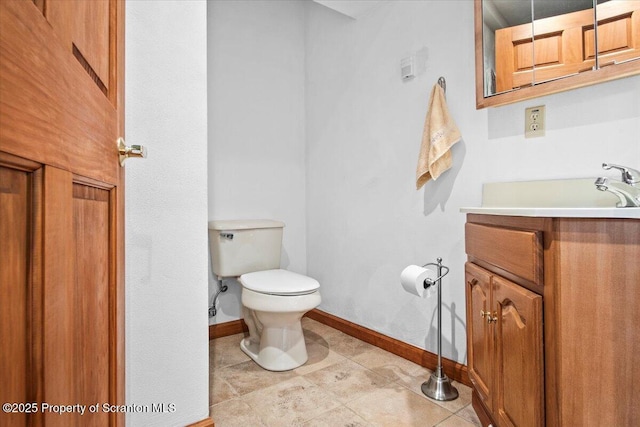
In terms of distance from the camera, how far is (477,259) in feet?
4.31

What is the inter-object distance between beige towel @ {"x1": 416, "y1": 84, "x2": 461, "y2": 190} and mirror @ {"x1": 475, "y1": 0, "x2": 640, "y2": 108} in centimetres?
16

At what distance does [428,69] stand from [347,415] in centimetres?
173

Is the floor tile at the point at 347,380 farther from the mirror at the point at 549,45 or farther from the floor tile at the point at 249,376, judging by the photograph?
the mirror at the point at 549,45

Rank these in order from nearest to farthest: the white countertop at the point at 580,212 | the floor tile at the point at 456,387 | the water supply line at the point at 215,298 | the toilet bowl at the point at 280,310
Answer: the white countertop at the point at 580,212 < the floor tile at the point at 456,387 < the toilet bowl at the point at 280,310 < the water supply line at the point at 215,298

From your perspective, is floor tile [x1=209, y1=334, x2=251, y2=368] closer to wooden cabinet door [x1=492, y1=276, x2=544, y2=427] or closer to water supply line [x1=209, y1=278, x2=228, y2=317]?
water supply line [x1=209, y1=278, x2=228, y2=317]

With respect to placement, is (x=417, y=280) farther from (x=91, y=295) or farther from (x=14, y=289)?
(x=14, y=289)

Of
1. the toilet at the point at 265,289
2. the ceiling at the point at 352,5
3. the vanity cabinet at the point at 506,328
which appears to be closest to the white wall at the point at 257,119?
the toilet at the point at 265,289

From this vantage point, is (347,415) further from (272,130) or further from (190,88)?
(272,130)

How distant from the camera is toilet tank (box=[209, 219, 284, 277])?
2.18 m

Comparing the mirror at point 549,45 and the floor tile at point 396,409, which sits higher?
the mirror at point 549,45

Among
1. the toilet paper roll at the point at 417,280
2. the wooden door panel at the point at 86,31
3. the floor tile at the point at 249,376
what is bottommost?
the floor tile at the point at 249,376

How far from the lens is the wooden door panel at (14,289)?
33 centimetres

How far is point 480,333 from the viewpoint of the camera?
Result: 1277 millimetres

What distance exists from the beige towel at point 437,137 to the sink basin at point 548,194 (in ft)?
0.80
